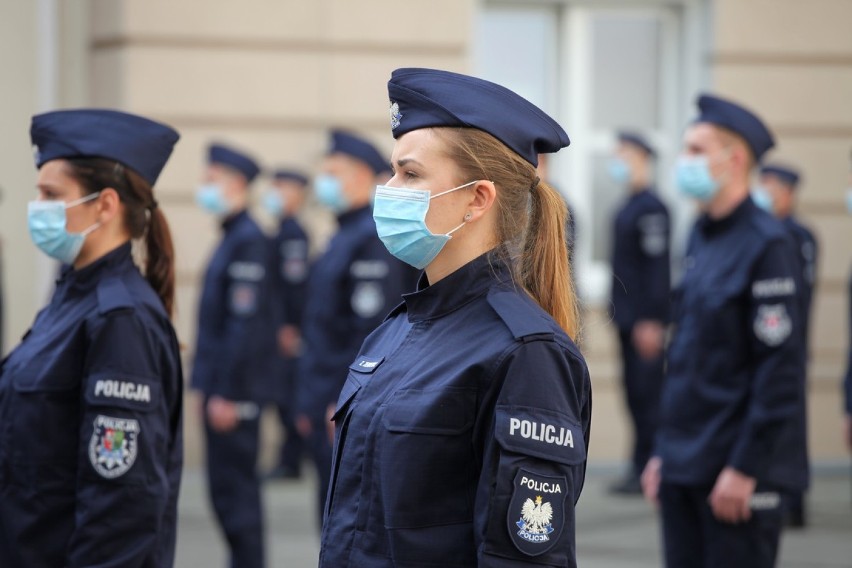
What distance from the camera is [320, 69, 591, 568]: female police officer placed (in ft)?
8.09

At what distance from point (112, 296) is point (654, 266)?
21.2ft

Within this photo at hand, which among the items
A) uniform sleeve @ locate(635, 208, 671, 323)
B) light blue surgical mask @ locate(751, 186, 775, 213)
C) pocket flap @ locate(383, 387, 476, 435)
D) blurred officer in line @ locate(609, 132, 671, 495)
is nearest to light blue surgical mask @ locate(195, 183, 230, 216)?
blurred officer in line @ locate(609, 132, 671, 495)

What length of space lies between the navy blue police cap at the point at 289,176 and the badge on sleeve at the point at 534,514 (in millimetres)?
7772

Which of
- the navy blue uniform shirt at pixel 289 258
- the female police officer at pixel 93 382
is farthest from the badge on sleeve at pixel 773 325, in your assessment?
the navy blue uniform shirt at pixel 289 258

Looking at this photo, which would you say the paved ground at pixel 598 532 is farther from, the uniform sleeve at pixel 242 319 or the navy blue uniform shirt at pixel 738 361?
the navy blue uniform shirt at pixel 738 361

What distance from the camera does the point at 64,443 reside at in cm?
360

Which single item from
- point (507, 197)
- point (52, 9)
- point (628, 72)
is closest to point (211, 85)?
point (52, 9)

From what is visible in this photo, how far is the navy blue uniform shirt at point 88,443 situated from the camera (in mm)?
3521

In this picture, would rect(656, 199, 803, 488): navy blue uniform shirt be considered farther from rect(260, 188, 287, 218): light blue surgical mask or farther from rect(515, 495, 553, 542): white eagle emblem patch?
rect(260, 188, 287, 218): light blue surgical mask

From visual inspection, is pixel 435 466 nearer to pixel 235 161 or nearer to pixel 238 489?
pixel 238 489

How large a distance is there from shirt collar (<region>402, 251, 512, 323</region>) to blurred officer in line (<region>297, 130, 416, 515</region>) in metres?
3.71

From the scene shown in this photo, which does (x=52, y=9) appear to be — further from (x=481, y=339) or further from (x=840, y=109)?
(x=481, y=339)

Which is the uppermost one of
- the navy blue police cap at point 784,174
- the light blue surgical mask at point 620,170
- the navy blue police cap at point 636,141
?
the navy blue police cap at point 636,141

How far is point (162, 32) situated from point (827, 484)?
5853 millimetres
